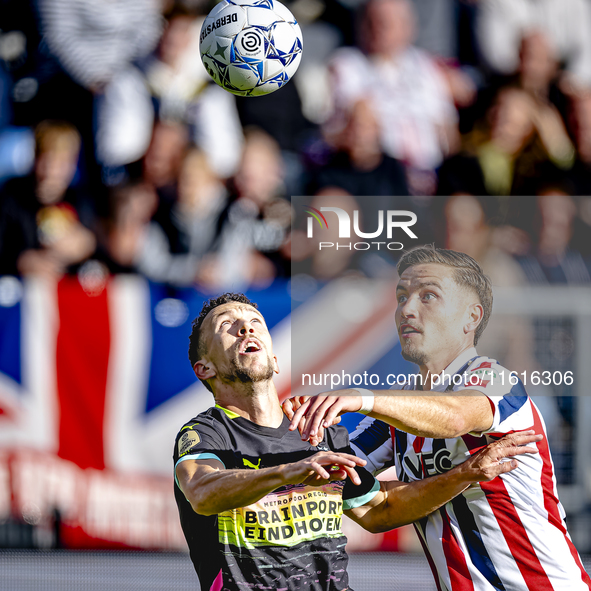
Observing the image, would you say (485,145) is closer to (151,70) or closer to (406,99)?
(406,99)

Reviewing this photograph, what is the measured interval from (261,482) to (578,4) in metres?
6.66

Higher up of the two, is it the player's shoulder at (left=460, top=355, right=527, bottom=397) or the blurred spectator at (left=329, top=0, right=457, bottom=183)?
the blurred spectator at (left=329, top=0, right=457, bottom=183)

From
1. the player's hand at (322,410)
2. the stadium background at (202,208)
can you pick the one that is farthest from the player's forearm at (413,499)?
the stadium background at (202,208)

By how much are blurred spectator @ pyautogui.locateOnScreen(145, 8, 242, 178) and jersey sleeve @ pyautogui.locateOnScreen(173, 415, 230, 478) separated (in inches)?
144

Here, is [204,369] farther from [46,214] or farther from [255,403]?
[46,214]

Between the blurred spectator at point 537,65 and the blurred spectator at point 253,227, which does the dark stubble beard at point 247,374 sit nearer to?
the blurred spectator at point 253,227

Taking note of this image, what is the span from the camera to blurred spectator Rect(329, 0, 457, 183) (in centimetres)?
687

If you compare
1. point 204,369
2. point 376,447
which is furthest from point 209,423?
point 376,447

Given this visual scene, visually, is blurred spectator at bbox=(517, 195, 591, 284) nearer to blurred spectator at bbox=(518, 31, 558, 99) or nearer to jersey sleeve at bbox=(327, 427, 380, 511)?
blurred spectator at bbox=(518, 31, 558, 99)

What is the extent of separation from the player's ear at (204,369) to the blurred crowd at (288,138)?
2001 mm

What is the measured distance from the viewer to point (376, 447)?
388 cm

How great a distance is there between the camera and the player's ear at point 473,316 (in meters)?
4.02

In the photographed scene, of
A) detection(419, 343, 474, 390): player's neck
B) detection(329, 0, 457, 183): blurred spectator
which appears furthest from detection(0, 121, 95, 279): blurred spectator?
detection(419, 343, 474, 390): player's neck

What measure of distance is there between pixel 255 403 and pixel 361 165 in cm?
348
